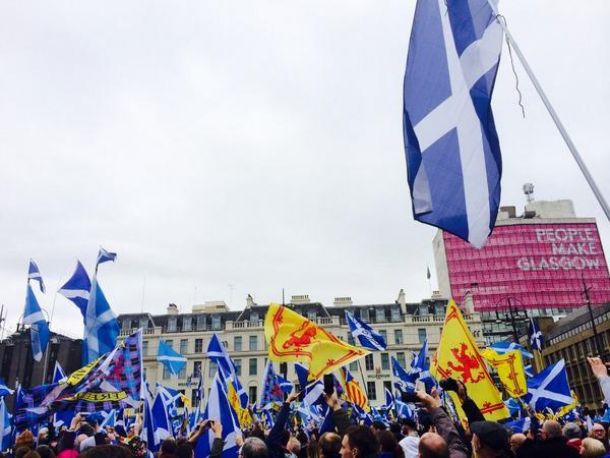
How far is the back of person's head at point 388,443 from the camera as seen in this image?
472 cm

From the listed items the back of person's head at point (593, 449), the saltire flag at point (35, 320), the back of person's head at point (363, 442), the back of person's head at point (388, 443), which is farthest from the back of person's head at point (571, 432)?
the saltire flag at point (35, 320)

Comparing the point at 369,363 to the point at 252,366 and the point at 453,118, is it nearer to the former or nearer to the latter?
the point at 252,366

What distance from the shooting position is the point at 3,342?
67562 millimetres

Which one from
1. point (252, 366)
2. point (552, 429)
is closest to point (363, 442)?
point (552, 429)

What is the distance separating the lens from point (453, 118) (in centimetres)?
686

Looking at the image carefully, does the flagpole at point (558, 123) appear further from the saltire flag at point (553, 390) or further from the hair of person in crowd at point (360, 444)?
the saltire flag at point (553, 390)

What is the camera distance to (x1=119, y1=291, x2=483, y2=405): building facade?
6400 cm

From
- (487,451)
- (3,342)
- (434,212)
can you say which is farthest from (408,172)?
(3,342)

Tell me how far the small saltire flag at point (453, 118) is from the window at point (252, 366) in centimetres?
6136

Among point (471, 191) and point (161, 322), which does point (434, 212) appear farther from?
point (161, 322)

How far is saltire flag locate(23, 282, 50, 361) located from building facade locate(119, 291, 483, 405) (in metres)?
46.5

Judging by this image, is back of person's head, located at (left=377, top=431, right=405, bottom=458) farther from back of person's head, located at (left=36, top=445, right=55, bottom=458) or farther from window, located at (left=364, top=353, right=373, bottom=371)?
window, located at (left=364, top=353, right=373, bottom=371)

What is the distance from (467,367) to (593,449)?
2.85 meters

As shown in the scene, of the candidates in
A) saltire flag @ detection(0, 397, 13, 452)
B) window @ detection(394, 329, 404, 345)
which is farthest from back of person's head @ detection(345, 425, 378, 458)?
window @ detection(394, 329, 404, 345)
